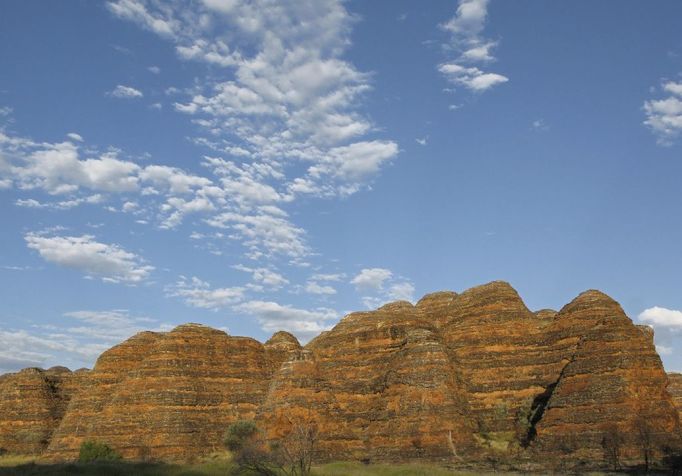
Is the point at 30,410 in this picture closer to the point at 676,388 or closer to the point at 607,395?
the point at 607,395

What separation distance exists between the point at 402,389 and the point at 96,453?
26.5 m

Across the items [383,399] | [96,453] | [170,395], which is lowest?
[96,453]

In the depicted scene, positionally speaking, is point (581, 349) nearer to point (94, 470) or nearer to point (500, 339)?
point (500, 339)

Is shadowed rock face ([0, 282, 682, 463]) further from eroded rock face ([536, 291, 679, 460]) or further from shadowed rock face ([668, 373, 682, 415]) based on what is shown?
shadowed rock face ([668, 373, 682, 415])

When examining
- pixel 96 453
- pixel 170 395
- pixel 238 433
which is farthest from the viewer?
pixel 170 395

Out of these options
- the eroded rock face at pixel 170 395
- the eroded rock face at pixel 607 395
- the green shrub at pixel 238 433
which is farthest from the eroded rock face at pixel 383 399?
the eroded rock face at pixel 170 395

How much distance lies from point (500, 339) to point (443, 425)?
43.4ft

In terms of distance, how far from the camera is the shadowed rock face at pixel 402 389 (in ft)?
151

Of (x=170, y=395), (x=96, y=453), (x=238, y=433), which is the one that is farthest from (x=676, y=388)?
(x=96, y=453)

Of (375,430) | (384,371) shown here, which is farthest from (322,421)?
(384,371)

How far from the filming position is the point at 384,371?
191 feet

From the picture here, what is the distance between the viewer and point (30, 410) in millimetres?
71375

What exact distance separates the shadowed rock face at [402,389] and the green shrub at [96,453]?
206 cm

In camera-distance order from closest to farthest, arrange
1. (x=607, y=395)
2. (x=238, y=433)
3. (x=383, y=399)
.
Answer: (x=607, y=395)
(x=238, y=433)
(x=383, y=399)
